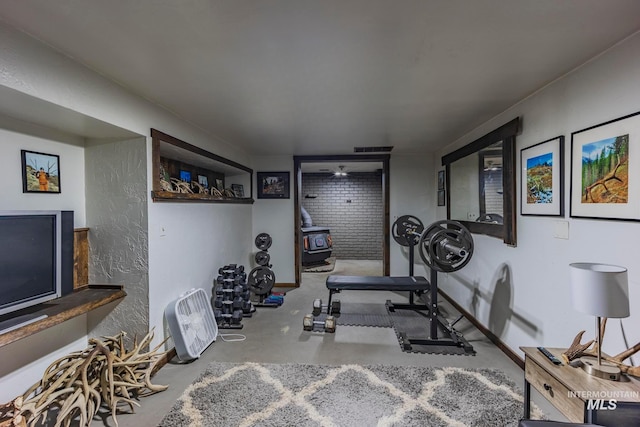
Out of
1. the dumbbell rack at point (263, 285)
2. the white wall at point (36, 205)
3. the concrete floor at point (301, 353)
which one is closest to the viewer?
the white wall at point (36, 205)

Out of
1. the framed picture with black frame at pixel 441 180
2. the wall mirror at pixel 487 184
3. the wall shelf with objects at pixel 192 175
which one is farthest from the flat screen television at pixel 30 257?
the framed picture with black frame at pixel 441 180

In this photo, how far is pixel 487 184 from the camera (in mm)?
3070

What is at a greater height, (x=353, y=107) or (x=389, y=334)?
(x=353, y=107)

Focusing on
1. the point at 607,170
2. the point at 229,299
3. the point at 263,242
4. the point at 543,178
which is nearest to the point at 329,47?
the point at 607,170

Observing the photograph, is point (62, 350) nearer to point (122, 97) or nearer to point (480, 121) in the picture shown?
point (122, 97)

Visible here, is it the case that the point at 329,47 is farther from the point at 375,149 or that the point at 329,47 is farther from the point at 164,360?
the point at 375,149

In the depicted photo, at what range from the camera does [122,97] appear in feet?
7.00

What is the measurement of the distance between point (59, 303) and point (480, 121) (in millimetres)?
4115

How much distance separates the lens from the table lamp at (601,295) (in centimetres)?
126

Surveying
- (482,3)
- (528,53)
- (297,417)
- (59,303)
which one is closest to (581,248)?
(528,53)

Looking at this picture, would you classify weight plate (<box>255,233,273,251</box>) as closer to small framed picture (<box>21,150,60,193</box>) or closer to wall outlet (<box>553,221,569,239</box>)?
small framed picture (<box>21,150,60,193</box>)

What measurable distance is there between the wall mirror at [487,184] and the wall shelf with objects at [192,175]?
3.17 meters

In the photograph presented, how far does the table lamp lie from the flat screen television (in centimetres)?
305

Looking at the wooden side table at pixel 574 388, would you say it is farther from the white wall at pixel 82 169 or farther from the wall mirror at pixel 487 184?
the white wall at pixel 82 169
